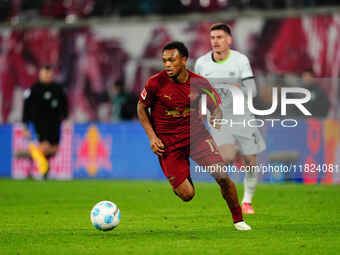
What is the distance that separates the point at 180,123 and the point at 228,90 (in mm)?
2166

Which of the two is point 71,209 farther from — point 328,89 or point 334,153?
point 328,89

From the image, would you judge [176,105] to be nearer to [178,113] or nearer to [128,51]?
[178,113]

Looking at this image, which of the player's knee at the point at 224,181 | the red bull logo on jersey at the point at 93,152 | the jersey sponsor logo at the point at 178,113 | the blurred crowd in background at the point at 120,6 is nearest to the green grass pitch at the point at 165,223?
the player's knee at the point at 224,181

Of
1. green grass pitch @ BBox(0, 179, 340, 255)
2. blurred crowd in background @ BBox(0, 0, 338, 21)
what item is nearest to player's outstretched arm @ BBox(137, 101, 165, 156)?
green grass pitch @ BBox(0, 179, 340, 255)

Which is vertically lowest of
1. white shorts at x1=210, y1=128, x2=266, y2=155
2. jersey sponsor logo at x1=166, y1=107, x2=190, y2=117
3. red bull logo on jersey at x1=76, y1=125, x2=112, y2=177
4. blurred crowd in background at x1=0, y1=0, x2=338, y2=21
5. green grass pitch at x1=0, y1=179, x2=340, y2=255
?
red bull logo on jersey at x1=76, y1=125, x2=112, y2=177

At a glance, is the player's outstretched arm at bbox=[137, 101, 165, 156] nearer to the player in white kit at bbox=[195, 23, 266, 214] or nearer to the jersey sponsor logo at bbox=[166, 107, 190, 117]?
the jersey sponsor logo at bbox=[166, 107, 190, 117]

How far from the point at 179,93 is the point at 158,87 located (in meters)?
0.23

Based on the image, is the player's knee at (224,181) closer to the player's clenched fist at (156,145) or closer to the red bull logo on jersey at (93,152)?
the player's clenched fist at (156,145)

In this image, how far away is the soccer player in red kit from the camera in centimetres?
863

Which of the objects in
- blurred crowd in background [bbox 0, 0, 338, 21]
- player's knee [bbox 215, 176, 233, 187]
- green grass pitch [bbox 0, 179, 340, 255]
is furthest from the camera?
blurred crowd in background [bbox 0, 0, 338, 21]

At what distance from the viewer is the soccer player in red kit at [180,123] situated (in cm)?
863

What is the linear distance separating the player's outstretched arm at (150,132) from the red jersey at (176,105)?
73 millimetres

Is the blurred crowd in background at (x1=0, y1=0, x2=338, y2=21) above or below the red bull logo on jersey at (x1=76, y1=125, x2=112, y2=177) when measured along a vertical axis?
above

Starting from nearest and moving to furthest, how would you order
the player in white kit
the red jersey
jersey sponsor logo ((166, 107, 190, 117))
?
the red jersey < jersey sponsor logo ((166, 107, 190, 117)) < the player in white kit
